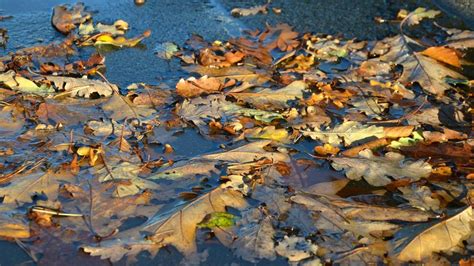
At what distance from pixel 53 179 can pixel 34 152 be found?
0.28 m

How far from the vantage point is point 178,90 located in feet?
10.6

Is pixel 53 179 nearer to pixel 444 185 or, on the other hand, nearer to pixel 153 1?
pixel 444 185

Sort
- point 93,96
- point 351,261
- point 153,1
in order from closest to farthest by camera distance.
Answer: point 351,261
point 93,96
point 153,1

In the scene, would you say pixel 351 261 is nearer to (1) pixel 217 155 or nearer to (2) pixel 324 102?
(1) pixel 217 155

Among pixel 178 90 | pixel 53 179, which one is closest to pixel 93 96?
pixel 178 90

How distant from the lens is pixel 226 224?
2246 millimetres

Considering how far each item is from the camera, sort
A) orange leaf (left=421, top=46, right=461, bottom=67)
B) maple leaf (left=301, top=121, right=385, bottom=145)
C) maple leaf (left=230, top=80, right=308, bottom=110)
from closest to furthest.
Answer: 1. maple leaf (left=301, top=121, right=385, bottom=145)
2. maple leaf (left=230, top=80, right=308, bottom=110)
3. orange leaf (left=421, top=46, right=461, bottom=67)

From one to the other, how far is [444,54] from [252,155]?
5.37 feet

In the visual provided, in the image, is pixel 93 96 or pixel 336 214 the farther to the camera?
pixel 93 96

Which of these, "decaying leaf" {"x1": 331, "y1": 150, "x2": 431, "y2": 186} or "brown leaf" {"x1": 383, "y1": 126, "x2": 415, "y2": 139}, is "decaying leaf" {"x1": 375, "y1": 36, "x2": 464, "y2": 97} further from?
"decaying leaf" {"x1": 331, "y1": 150, "x2": 431, "y2": 186}

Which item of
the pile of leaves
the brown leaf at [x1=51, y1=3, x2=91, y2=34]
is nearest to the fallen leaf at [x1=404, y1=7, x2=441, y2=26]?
the pile of leaves

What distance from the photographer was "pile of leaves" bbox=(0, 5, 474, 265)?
217 cm

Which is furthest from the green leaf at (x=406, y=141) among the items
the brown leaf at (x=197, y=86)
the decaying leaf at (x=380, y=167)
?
the brown leaf at (x=197, y=86)

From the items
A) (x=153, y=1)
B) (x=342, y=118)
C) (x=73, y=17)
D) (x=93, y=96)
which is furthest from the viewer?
(x=153, y=1)
